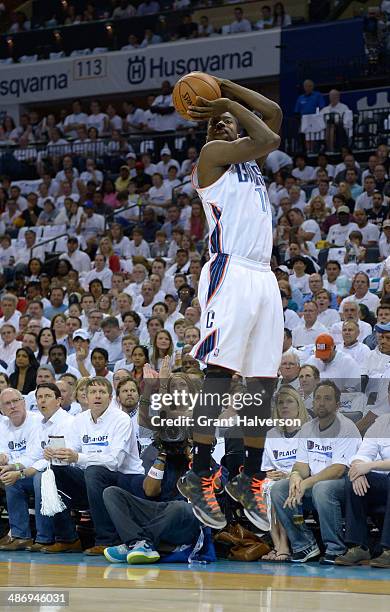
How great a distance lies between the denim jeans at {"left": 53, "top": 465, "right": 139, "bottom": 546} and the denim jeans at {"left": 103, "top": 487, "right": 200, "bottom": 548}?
338 millimetres

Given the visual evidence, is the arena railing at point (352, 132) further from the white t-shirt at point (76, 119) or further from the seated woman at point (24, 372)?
the seated woman at point (24, 372)

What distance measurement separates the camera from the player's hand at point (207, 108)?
625cm

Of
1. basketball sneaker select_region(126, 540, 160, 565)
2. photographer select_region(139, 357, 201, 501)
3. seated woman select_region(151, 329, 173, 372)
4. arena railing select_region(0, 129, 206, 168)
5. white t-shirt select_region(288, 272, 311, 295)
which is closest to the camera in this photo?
photographer select_region(139, 357, 201, 501)

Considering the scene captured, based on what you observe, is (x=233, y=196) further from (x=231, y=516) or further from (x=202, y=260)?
(x=202, y=260)

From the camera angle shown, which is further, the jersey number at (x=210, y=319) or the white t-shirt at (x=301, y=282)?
the white t-shirt at (x=301, y=282)

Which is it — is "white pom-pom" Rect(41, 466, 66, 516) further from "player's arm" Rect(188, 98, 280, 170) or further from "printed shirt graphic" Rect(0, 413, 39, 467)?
"player's arm" Rect(188, 98, 280, 170)

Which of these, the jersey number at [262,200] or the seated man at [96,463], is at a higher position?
the jersey number at [262,200]

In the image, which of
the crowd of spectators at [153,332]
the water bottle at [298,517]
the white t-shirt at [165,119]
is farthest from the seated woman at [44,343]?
the white t-shirt at [165,119]

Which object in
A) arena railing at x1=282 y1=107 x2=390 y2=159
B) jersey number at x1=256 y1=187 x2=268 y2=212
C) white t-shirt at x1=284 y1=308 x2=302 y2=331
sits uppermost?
arena railing at x1=282 y1=107 x2=390 y2=159

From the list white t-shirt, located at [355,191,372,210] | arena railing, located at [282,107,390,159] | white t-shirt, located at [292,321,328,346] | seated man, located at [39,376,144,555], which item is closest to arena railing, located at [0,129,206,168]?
arena railing, located at [282,107,390,159]

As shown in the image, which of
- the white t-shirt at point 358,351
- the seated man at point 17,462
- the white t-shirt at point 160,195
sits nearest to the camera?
the seated man at point 17,462

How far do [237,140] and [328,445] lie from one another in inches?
151

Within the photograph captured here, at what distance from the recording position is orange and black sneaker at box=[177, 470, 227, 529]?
6301 millimetres

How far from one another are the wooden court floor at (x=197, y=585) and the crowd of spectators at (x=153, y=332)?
0.41 metres
